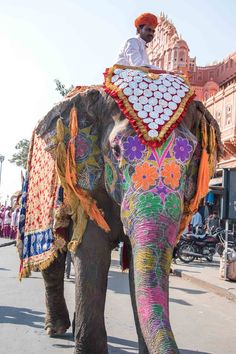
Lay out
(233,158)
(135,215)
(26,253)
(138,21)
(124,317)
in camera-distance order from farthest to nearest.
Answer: (233,158), (124,317), (26,253), (138,21), (135,215)

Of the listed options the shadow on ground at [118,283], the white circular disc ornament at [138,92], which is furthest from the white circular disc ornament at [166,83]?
the shadow on ground at [118,283]

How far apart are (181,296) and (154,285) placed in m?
6.20

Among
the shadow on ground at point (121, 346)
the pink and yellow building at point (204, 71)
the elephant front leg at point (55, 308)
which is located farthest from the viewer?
the pink and yellow building at point (204, 71)

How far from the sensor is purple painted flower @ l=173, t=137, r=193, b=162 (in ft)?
12.0

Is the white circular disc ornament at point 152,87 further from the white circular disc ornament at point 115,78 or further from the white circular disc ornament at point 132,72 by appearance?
the white circular disc ornament at point 115,78

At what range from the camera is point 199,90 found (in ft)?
104

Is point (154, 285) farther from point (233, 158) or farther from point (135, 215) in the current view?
point (233, 158)

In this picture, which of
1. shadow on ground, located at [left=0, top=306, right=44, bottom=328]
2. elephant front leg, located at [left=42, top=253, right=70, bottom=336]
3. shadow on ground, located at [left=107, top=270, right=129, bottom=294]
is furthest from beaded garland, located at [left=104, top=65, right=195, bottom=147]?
shadow on ground, located at [left=107, top=270, right=129, bottom=294]

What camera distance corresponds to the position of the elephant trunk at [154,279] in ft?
8.86

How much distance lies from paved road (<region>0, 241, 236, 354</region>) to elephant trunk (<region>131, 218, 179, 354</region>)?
219cm

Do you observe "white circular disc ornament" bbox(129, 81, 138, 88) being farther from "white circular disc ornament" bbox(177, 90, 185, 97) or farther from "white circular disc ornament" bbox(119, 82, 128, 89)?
"white circular disc ornament" bbox(177, 90, 185, 97)

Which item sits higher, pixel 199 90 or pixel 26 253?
pixel 199 90

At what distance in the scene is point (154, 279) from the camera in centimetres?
304

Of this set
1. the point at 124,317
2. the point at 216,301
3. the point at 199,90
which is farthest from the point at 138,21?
the point at 199,90
